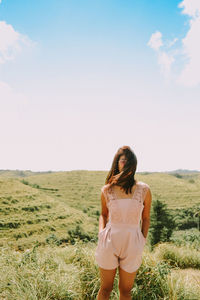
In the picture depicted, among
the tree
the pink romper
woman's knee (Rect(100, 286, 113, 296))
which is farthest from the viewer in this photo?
the tree

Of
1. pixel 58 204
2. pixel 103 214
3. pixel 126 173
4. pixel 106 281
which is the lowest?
pixel 58 204

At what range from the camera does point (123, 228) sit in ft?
6.59

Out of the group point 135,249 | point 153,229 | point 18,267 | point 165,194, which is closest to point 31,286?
point 18,267

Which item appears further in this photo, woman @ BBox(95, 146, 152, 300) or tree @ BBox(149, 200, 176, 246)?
tree @ BBox(149, 200, 176, 246)

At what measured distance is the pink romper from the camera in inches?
77.3

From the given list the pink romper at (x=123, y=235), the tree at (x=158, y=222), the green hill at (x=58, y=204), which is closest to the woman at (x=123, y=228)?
the pink romper at (x=123, y=235)

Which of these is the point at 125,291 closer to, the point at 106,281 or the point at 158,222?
the point at 106,281

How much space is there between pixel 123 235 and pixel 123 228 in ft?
0.20

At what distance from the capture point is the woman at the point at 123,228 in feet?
6.46

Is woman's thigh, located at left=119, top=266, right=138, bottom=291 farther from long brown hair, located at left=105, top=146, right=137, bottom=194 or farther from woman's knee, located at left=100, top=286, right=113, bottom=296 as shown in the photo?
long brown hair, located at left=105, top=146, right=137, bottom=194

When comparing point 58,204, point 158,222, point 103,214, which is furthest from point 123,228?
point 58,204

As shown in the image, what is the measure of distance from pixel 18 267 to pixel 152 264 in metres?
2.03

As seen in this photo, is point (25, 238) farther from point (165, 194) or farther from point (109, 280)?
point (165, 194)

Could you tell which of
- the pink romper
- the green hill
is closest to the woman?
the pink romper
